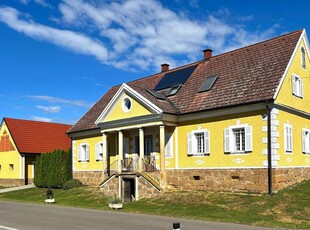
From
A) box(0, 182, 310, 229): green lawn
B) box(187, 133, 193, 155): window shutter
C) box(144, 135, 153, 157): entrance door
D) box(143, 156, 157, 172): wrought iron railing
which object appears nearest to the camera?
box(0, 182, 310, 229): green lawn

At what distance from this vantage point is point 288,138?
70.9 feet

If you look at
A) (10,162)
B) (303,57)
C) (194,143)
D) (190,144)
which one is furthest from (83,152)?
(303,57)

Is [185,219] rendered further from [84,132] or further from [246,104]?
[84,132]

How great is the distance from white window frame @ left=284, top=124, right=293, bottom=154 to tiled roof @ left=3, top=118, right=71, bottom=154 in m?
28.0

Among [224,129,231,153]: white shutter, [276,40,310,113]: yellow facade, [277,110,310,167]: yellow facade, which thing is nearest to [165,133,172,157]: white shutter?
[224,129,231,153]: white shutter

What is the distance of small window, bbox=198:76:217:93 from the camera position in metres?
24.3

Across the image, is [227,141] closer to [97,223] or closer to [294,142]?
[294,142]

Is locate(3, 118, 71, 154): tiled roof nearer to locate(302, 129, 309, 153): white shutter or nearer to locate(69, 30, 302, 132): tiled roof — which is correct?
locate(69, 30, 302, 132): tiled roof

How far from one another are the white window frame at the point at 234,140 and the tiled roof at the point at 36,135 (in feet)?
84.5

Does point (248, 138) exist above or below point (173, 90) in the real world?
below

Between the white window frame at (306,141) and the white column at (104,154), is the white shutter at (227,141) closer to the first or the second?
the white window frame at (306,141)

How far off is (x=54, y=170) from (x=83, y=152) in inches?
160

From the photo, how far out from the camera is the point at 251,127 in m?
20.8

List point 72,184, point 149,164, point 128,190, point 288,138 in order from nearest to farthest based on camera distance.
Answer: point 288,138
point 128,190
point 149,164
point 72,184
